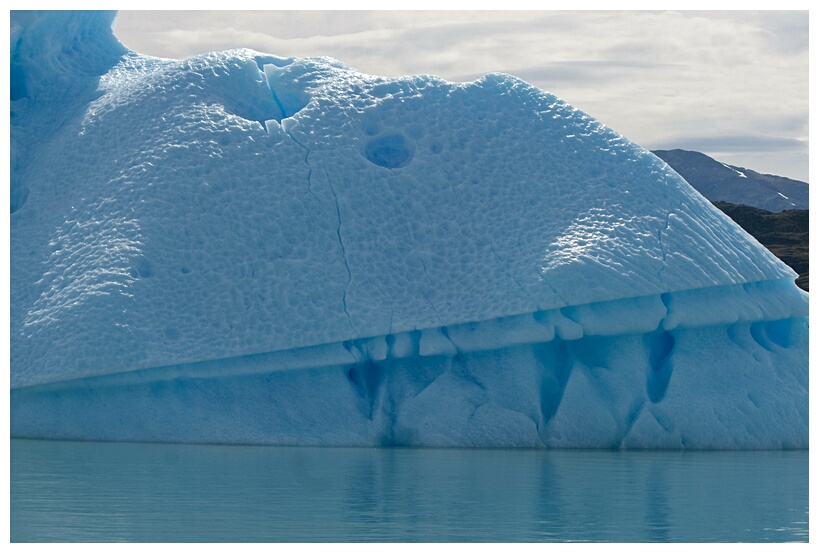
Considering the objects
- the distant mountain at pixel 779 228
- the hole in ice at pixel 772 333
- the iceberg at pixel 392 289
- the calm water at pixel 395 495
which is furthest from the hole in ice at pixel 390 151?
the distant mountain at pixel 779 228

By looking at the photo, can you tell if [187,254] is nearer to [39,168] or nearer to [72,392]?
[72,392]

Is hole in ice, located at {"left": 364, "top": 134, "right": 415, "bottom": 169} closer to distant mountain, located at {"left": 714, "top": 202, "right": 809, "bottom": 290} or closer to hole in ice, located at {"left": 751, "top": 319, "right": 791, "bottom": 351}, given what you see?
hole in ice, located at {"left": 751, "top": 319, "right": 791, "bottom": 351}

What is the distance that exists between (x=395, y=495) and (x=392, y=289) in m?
4.21

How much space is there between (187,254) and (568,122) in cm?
464

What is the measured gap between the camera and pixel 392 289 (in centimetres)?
1206

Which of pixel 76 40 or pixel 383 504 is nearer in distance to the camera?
pixel 383 504

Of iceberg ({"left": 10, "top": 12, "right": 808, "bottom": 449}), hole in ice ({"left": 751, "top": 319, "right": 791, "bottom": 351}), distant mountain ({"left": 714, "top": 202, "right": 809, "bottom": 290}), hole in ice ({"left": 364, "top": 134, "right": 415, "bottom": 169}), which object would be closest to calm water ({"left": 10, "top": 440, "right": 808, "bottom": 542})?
iceberg ({"left": 10, "top": 12, "right": 808, "bottom": 449})

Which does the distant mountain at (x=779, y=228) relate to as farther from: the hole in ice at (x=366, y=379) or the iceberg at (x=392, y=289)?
the hole in ice at (x=366, y=379)

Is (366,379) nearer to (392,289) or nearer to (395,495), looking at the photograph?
(392,289)

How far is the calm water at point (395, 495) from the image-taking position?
6699mm

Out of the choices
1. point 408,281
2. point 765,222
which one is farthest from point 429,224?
point 765,222

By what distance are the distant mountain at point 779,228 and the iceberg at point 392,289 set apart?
3815 cm

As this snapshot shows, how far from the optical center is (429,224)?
41.4 feet

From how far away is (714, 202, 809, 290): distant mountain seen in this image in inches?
2010
